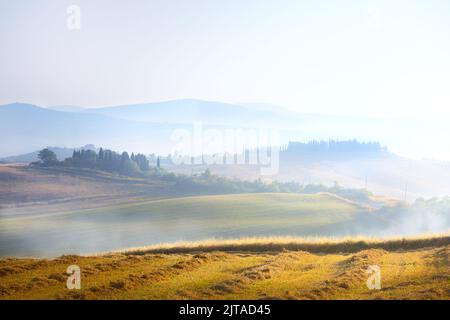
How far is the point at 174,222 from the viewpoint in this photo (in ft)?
256

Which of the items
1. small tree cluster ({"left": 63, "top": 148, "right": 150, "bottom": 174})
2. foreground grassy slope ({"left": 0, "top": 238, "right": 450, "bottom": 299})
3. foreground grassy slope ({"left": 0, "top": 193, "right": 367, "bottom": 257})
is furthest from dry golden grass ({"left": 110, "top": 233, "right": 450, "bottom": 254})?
small tree cluster ({"left": 63, "top": 148, "right": 150, "bottom": 174})

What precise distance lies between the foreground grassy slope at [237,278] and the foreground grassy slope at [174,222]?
3152cm

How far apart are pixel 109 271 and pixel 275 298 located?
1126 centimetres

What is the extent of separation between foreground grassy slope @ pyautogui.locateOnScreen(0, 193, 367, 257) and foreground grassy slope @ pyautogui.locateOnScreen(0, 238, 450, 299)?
3152cm

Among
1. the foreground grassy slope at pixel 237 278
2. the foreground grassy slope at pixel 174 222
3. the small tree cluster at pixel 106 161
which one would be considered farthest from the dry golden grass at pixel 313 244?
the small tree cluster at pixel 106 161

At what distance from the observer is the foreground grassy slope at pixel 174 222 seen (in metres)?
64.8

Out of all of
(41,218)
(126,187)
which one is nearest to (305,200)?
(126,187)

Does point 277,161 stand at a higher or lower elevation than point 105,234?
higher

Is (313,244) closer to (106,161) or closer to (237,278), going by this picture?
(237,278)

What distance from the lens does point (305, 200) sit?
8931cm

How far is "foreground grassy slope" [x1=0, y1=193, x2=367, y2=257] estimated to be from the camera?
64812mm

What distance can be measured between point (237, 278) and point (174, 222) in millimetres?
55135
